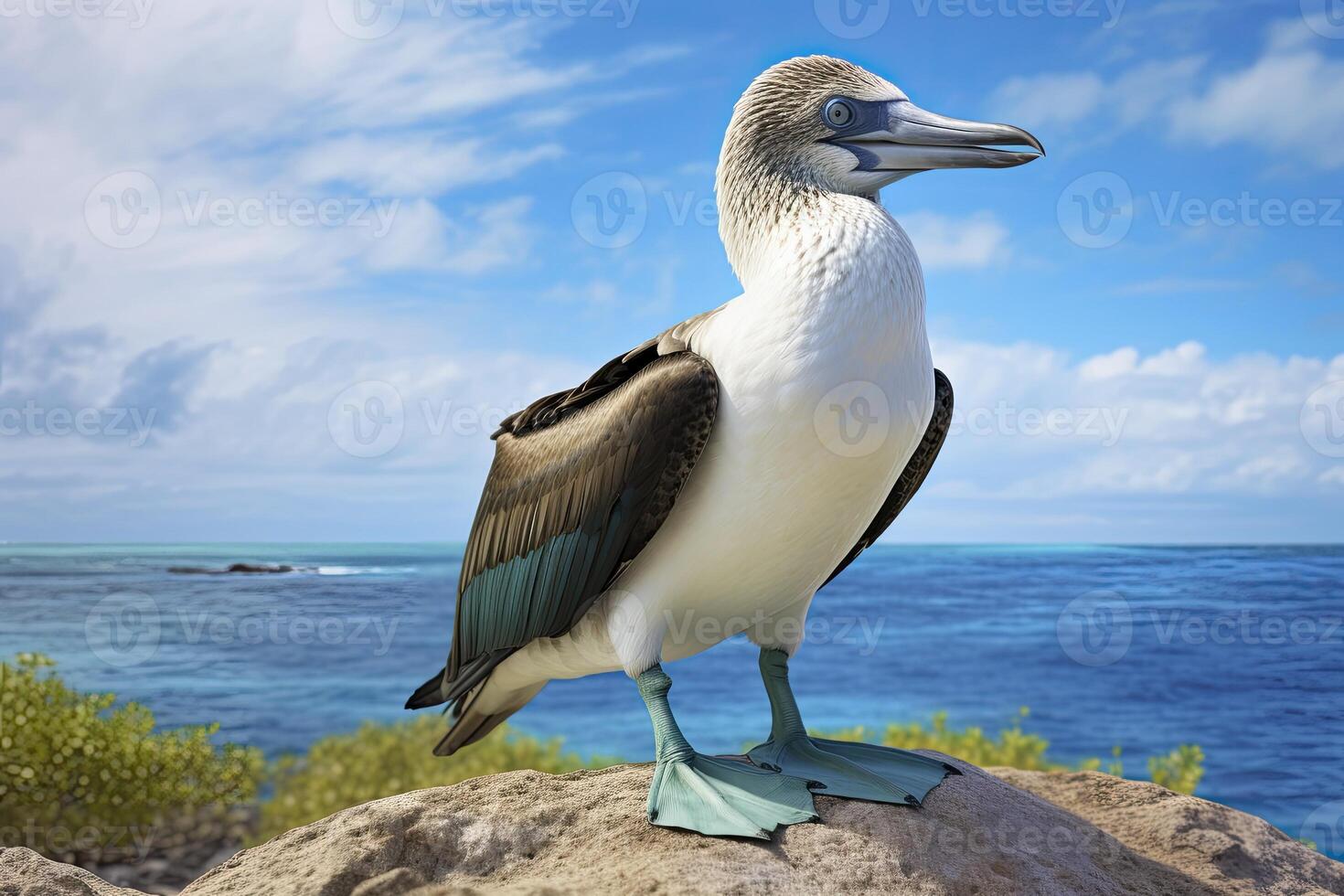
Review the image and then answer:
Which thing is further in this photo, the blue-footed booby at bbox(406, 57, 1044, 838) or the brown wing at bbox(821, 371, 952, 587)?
the brown wing at bbox(821, 371, 952, 587)

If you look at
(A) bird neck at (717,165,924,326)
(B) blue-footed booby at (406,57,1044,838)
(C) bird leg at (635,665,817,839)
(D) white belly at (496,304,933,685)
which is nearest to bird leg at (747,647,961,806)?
(B) blue-footed booby at (406,57,1044,838)

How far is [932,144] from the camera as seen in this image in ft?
13.5

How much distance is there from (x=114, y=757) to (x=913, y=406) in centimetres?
753

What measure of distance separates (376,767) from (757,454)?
8142 millimetres

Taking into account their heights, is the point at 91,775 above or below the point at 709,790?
below

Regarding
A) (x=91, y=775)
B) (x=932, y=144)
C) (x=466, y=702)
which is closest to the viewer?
(x=932, y=144)

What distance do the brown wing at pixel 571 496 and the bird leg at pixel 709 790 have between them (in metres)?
0.52

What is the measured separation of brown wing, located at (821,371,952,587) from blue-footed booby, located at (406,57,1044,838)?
0.04 m

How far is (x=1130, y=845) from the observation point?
466 centimetres

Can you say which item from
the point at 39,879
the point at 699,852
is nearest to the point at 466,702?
the point at 699,852

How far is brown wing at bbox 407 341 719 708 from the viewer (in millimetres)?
3871

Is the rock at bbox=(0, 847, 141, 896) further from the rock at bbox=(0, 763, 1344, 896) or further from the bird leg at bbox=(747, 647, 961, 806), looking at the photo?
the bird leg at bbox=(747, 647, 961, 806)

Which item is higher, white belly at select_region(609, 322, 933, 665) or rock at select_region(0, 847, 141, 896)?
white belly at select_region(609, 322, 933, 665)

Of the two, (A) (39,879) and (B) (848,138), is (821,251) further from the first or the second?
(A) (39,879)
